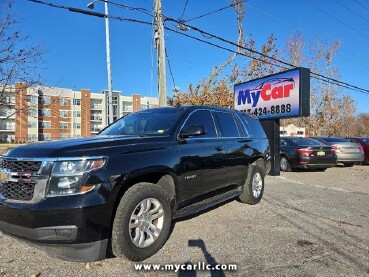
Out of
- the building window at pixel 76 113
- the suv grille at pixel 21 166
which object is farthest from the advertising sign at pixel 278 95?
the building window at pixel 76 113

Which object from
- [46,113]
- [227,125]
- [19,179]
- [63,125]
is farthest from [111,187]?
[63,125]

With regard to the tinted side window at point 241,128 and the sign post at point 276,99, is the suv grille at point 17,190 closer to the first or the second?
the tinted side window at point 241,128

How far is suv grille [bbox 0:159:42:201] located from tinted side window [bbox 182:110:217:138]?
2.33m

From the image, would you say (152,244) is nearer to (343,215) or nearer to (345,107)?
(343,215)

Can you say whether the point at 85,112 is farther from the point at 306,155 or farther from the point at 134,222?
the point at 134,222

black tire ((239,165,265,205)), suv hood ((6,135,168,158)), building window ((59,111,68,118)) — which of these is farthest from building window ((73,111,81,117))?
suv hood ((6,135,168,158))

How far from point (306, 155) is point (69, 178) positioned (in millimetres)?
11381

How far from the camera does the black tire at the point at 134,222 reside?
12.7 feet

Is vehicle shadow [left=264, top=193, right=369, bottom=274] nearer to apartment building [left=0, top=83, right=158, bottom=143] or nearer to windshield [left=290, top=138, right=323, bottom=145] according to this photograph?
windshield [left=290, top=138, right=323, bottom=145]

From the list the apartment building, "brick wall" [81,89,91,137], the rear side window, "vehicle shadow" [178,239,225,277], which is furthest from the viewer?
"brick wall" [81,89,91,137]

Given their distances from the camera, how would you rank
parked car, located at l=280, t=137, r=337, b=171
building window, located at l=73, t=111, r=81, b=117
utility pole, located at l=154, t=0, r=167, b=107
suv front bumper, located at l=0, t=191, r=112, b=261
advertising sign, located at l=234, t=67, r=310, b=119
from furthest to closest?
building window, located at l=73, t=111, r=81, b=117 < utility pole, located at l=154, t=0, r=167, b=107 < parked car, located at l=280, t=137, r=337, b=171 < advertising sign, located at l=234, t=67, r=310, b=119 < suv front bumper, located at l=0, t=191, r=112, b=261

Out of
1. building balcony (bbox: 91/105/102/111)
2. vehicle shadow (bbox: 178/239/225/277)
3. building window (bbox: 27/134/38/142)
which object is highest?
building balcony (bbox: 91/105/102/111)

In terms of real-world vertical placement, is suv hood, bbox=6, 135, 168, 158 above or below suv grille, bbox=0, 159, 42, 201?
above

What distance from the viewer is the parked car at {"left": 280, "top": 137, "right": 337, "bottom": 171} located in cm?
1341
